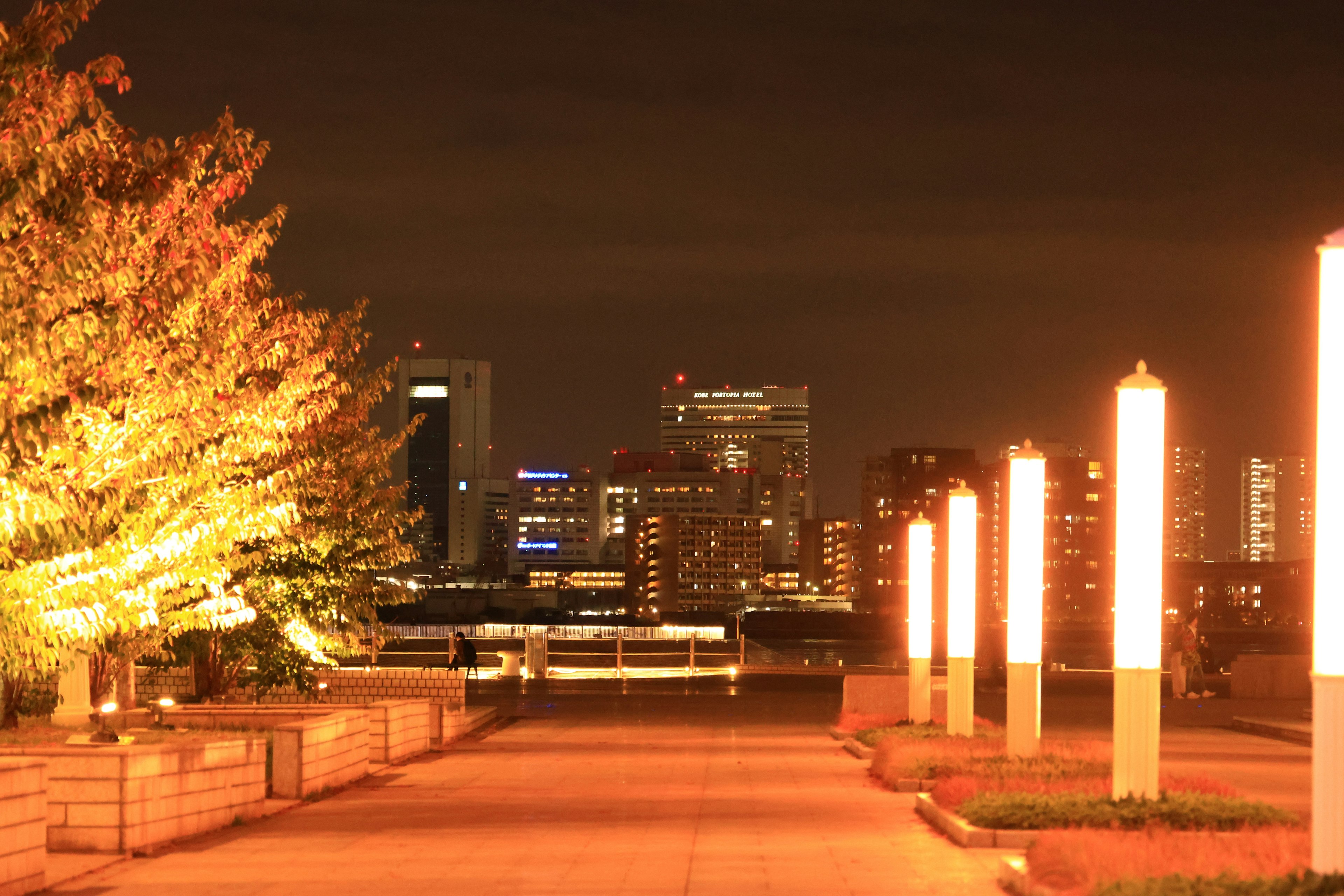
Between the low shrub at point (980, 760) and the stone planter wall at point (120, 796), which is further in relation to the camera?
the low shrub at point (980, 760)

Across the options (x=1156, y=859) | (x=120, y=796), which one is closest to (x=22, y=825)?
(x=120, y=796)

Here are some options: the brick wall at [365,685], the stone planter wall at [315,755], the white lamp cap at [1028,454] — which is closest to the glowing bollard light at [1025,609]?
the white lamp cap at [1028,454]

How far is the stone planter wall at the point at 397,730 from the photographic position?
20.3m

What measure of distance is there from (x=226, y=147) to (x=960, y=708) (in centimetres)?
1159

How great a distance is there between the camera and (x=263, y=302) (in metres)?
18.4

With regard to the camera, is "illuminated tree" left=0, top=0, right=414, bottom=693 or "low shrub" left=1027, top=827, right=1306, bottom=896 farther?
"illuminated tree" left=0, top=0, right=414, bottom=693

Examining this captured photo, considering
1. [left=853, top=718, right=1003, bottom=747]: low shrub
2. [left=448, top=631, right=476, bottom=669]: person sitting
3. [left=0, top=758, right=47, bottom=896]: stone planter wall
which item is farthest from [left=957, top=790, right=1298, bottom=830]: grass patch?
[left=448, top=631, right=476, bottom=669]: person sitting

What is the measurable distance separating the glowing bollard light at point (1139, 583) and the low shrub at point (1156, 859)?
1548 mm

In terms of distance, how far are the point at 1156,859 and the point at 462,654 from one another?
3415cm

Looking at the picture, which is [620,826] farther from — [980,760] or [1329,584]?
[1329,584]

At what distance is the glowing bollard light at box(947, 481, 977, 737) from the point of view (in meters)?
20.1

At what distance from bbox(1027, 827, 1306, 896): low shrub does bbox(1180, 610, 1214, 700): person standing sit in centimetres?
2575

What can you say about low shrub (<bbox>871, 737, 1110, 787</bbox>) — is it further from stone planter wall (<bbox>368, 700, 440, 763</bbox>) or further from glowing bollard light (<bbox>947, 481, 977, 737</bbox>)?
stone planter wall (<bbox>368, 700, 440, 763</bbox>)

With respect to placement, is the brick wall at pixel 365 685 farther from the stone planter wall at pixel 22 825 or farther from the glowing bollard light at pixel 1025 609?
the stone planter wall at pixel 22 825
